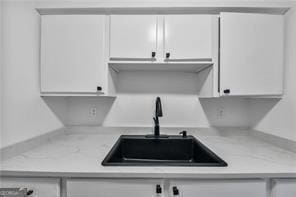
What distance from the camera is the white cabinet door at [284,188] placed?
38.3 inches

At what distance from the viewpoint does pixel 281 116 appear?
145 centimetres

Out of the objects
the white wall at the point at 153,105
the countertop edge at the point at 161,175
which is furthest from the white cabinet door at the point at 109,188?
the white wall at the point at 153,105

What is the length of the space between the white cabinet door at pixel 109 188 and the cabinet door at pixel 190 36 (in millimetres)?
943

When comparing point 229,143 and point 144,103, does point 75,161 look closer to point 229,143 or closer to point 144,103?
point 144,103

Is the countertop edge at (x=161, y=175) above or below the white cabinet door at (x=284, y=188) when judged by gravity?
above

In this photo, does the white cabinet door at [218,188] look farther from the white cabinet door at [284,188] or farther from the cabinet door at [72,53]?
the cabinet door at [72,53]

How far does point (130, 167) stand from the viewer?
3.29ft

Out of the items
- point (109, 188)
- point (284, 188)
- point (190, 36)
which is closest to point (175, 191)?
point (109, 188)

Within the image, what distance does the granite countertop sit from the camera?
0.95 meters

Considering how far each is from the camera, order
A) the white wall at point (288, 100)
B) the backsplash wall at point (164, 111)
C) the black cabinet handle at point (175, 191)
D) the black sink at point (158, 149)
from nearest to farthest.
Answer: the black cabinet handle at point (175, 191)
the white wall at point (288, 100)
the black sink at point (158, 149)
the backsplash wall at point (164, 111)

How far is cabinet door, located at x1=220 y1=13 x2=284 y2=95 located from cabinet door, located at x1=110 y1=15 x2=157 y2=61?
546mm

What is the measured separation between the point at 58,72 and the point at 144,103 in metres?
0.82

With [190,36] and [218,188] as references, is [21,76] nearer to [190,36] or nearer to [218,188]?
[190,36]

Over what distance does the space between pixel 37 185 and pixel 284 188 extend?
1333 millimetres
